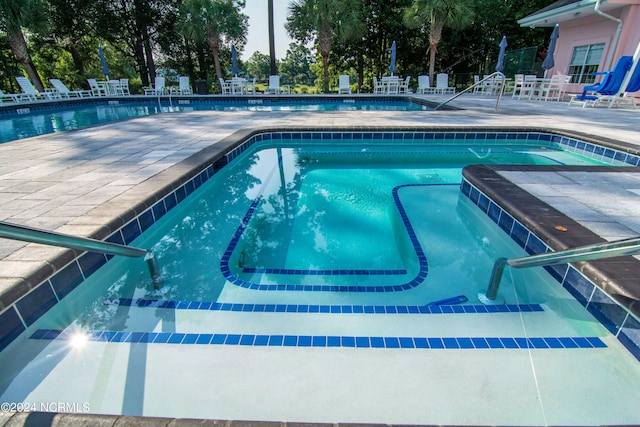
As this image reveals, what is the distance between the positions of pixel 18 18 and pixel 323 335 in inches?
696

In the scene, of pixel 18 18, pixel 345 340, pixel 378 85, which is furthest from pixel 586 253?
pixel 18 18

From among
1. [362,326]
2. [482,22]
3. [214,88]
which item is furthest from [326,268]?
[482,22]

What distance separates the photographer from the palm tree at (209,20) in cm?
1487

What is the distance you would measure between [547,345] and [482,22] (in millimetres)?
20133

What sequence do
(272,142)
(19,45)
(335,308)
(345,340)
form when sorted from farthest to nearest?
1. (19,45)
2. (272,142)
3. (335,308)
4. (345,340)

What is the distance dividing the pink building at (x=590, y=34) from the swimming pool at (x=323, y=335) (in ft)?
33.0

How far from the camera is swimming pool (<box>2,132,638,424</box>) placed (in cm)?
143

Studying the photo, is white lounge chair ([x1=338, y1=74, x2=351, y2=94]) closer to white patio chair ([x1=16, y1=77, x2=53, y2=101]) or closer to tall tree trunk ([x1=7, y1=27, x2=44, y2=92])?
white patio chair ([x1=16, y1=77, x2=53, y2=101])

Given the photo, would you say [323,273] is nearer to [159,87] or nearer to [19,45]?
[159,87]

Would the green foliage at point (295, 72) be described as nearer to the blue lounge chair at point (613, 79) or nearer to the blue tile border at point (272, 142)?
the blue lounge chair at point (613, 79)

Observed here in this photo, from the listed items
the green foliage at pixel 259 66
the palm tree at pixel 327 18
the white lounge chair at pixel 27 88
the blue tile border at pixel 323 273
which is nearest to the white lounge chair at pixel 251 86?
the palm tree at pixel 327 18

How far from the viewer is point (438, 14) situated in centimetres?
1395

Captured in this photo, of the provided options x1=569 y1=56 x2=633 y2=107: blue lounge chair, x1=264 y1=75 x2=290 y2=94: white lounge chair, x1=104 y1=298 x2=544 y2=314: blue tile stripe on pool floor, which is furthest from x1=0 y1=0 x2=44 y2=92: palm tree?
x1=569 y1=56 x2=633 y2=107: blue lounge chair

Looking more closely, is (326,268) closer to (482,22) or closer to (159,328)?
(159,328)
